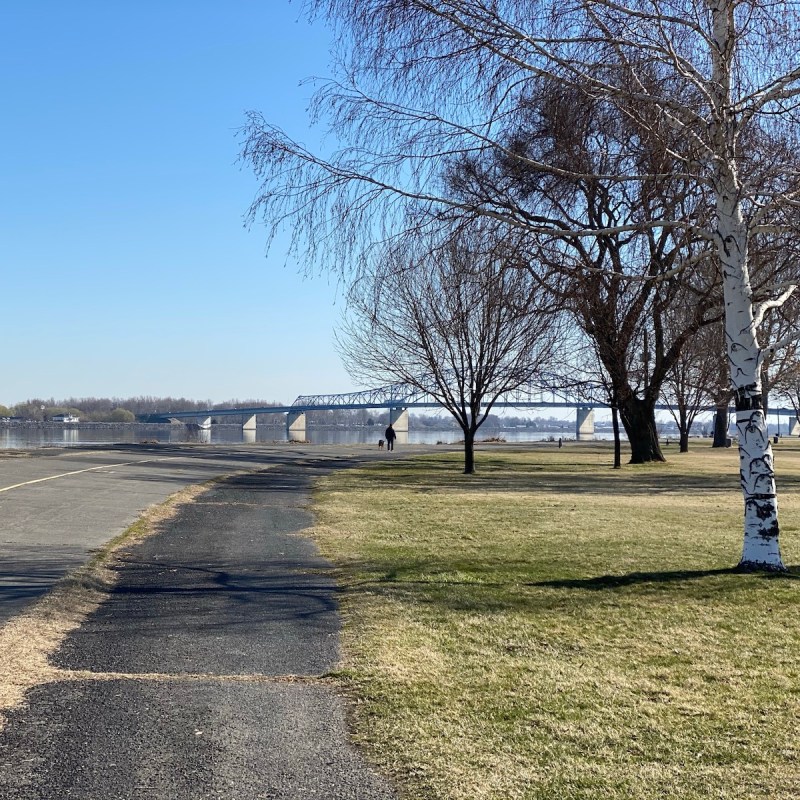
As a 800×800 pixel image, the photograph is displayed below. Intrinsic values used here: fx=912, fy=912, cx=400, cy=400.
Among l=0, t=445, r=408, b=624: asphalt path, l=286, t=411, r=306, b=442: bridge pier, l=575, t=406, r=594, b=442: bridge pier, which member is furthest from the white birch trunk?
l=575, t=406, r=594, b=442: bridge pier

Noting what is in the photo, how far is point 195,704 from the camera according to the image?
492cm

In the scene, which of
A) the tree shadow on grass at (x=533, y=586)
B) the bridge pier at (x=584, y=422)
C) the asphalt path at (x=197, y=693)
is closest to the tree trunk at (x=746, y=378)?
the tree shadow on grass at (x=533, y=586)

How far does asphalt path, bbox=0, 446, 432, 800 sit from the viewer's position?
3.90 m

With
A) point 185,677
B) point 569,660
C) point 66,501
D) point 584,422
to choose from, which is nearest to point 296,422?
point 584,422

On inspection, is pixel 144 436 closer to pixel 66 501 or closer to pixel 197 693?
pixel 66 501

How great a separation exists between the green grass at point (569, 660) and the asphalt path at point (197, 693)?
0.29 meters

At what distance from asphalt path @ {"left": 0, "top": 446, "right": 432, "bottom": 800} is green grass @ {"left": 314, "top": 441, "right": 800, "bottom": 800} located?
0.29m

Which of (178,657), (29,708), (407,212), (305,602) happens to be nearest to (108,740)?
(29,708)

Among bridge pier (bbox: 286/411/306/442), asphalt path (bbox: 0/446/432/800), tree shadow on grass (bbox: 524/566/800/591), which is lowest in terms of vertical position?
tree shadow on grass (bbox: 524/566/800/591)

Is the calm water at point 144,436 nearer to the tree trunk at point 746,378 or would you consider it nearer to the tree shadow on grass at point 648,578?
the tree shadow on grass at point 648,578

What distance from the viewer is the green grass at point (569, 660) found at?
412 centimetres

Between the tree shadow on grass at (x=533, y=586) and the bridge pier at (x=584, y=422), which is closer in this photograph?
the tree shadow on grass at (x=533, y=586)

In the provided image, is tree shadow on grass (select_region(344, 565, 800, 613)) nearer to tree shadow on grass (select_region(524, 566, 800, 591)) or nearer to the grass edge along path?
tree shadow on grass (select_region(524, 566, 800, 591))

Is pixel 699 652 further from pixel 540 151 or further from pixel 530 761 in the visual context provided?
pixel 540 151
